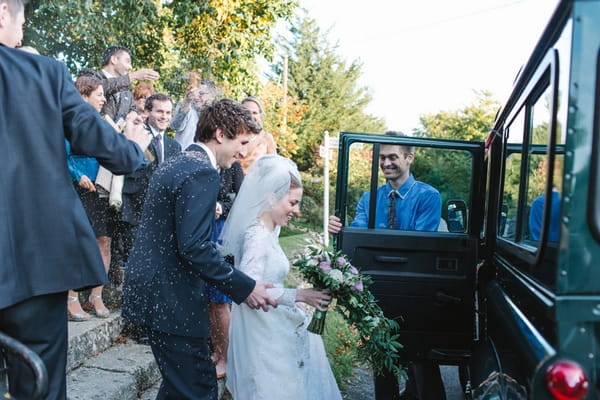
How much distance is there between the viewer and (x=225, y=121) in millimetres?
3166

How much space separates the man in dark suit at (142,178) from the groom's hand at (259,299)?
1.91 m

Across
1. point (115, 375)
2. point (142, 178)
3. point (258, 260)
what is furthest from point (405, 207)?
point (115, 375)

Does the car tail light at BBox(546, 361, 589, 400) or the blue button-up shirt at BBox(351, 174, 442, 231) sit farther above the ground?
the blue button-up shirt at BBox(351, 174, 442, 231)

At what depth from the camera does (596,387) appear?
1.74 metres

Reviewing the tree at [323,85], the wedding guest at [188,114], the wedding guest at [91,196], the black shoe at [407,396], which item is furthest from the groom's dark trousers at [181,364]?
the tree at [323,85]

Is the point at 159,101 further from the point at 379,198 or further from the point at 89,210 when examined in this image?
the point at 379,198

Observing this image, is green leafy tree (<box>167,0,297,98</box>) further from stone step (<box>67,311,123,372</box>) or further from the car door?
the car door

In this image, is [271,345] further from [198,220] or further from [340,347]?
[340,347]

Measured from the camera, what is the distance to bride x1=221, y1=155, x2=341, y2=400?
3.44 metres

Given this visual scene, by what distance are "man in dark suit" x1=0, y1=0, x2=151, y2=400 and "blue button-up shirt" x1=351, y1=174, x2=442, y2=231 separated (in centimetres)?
223

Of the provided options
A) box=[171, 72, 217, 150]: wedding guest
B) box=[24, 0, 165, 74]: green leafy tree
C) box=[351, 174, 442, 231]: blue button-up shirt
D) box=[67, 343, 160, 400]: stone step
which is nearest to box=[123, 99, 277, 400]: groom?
box=[67, 343, 160, 400]: stone step

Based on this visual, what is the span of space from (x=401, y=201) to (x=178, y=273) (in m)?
1.88

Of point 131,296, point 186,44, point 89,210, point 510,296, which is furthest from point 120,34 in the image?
point 510,296

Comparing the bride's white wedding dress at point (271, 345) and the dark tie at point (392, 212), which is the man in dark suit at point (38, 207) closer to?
the bride's white wedding dress at point (271, 345)
